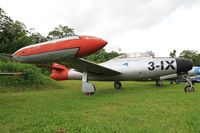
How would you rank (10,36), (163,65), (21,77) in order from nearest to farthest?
(163,65), (21,77), (10,36)

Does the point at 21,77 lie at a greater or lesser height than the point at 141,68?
lesser

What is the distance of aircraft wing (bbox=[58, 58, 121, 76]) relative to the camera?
10.1 meters

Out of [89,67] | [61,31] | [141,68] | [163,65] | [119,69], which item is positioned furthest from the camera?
[61,31]

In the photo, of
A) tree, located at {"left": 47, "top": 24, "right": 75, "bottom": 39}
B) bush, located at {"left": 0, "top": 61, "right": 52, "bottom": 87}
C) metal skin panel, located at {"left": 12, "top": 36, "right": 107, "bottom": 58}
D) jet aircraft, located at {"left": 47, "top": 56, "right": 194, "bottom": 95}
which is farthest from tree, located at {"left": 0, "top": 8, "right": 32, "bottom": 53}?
metal skin panel, located at {"left": 12, "top": 36, "right": 107, "bottom": 58}

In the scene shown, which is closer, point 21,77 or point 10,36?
point 21,77

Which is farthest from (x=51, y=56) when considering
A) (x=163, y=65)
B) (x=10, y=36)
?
(x=10, y=36)

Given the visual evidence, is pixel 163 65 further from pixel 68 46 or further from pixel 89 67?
pixel 68 46

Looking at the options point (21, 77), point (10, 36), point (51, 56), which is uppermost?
point (10, 36)

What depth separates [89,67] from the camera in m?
11.1

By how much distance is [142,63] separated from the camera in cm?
1220

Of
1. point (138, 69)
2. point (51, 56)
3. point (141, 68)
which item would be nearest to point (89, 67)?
point (138, 69)

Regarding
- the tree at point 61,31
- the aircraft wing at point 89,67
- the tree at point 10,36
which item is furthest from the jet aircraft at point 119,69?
the tree at point 61,31

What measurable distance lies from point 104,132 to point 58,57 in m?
2.91

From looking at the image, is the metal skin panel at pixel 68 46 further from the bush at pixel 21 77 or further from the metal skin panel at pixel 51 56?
the bush at pixel 21 77
